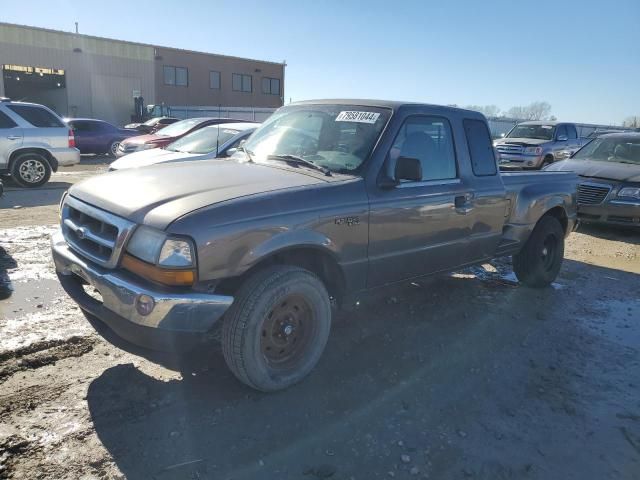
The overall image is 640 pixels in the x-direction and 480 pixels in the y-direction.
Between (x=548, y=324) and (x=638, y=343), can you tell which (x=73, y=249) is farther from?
(x=638, y=343)

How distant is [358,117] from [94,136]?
56.2 ft

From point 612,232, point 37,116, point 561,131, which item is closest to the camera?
point 612,232

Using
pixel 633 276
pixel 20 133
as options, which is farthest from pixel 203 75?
pixel 633 276

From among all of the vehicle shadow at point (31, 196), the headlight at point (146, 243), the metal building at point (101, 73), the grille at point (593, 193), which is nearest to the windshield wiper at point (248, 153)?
the headlight at point (146, 243)

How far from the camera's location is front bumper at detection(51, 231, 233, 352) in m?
2.71

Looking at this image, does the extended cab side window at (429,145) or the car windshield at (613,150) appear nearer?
the extended cab side window at (429,145)

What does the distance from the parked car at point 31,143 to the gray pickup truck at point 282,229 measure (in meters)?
8.41

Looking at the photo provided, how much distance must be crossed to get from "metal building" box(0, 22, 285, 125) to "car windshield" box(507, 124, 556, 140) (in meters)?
30.1

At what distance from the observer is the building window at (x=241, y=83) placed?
45969 mm

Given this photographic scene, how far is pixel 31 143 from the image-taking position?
10.8 meters

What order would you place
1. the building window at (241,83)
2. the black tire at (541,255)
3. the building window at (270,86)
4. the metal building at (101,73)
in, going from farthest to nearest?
the building window at (270,86) → the building window at (241,83) → the metal building at (101,73) → the black tire at (541,255)

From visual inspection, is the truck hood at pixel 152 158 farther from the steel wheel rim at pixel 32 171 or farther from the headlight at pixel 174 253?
the headlight at pixel 174 253

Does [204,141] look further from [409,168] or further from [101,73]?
[101,73]

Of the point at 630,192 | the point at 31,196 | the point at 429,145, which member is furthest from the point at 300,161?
the point at 31,196
